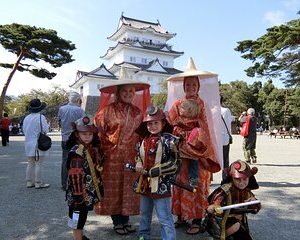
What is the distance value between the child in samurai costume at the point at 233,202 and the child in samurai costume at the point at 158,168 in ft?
1.28

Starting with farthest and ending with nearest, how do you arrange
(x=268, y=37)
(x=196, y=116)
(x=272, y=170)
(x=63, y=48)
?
(x=63, y=48), (x=268, y=37), (x=272, y=170), (x=196, y=116)

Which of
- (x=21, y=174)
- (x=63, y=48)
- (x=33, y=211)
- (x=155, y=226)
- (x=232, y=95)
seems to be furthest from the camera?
(x=232, y=95)

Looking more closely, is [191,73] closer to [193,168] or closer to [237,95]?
[193,168]

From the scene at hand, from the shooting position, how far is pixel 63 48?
77.8 feet

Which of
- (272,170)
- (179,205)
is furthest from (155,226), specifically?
(272,170)

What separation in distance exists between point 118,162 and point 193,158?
0.80 meters

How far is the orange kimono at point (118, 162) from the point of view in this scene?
3725mm

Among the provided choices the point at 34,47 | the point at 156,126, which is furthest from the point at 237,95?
the point at 156,126

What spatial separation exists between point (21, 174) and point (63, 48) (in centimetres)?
1696

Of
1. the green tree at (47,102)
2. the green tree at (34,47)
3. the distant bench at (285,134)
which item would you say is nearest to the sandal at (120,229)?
the green tree at (34,47)

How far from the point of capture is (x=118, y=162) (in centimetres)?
374

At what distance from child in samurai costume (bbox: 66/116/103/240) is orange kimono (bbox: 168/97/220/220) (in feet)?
2.89

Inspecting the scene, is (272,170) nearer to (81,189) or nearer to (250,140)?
(250,140)

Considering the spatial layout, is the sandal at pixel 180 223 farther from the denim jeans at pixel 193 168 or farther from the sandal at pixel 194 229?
the denim jeans at pixel 193 168
